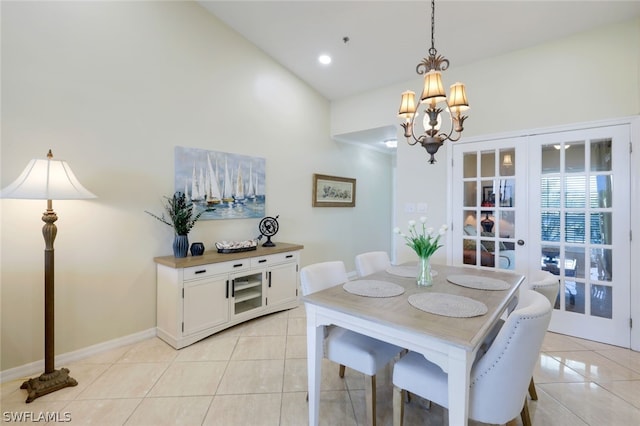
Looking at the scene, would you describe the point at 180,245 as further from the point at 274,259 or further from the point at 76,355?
the point at 76,355

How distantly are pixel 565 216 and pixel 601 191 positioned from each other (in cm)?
35

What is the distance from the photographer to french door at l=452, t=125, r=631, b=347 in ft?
8.58

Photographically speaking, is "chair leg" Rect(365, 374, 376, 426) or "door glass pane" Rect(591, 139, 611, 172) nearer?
"chair leg" Rect(365, 374, 376, 426)

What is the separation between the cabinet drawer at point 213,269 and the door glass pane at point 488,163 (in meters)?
2.82

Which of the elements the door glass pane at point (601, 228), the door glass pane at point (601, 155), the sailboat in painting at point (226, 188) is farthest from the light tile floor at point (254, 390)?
the door glass pane at point (601, 155)

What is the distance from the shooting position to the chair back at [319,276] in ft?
6.21

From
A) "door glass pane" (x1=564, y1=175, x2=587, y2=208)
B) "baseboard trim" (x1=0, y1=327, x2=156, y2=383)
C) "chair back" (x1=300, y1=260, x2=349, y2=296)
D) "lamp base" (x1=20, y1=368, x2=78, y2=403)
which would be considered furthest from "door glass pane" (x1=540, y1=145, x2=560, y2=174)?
"lamp base" (x1=20, y1=368, x2=78, y2=403)

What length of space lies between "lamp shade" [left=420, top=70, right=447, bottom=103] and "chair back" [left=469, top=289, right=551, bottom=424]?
1.26 metres

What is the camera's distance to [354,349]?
1627 millimetres

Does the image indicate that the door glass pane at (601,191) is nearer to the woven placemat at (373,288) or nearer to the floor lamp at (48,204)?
the woven placemat at (373,288)

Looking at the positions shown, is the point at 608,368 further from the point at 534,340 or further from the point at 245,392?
the point at 245,392

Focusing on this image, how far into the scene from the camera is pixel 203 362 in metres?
2.34

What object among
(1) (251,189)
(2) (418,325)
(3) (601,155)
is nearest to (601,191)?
(3) (601,155)

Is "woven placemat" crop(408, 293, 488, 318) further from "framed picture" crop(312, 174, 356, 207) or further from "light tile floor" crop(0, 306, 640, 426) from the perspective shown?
"framed picture" crop(312, 174, 356, 207)
